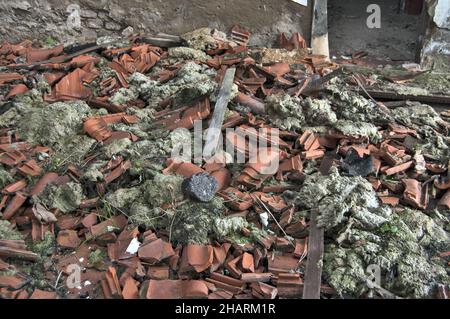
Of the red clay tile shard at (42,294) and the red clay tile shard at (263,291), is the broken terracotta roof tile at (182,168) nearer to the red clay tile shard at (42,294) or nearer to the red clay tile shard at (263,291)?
the red clay tile shard at (263,291)

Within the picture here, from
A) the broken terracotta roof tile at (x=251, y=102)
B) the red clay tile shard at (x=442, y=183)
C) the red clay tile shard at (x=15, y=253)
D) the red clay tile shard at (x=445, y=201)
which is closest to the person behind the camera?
the red clay tile shard at (x=15, y=253)

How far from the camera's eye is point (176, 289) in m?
2.94

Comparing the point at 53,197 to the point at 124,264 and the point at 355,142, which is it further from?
the point at 355,142

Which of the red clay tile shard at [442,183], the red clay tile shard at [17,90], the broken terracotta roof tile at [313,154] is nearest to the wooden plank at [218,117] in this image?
the broken terracotta roof tile at [313,154]

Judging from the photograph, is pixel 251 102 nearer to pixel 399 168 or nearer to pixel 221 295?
pixel 399 168

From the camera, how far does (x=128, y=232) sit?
3.27 metres

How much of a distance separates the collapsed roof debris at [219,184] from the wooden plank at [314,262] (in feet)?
0.12

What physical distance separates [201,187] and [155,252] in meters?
0.57

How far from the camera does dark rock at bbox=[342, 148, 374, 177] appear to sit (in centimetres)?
360

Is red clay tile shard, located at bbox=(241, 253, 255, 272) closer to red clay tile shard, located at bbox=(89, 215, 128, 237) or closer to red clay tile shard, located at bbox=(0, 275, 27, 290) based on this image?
red clay tile shard, located at bbox=(89, 215, 128, 237)

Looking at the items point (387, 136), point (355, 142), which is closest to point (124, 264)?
point (355, 142)

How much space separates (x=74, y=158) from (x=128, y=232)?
1008 mm

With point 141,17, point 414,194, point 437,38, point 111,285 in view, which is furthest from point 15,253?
point 437,38

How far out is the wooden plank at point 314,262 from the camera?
9.45ft
